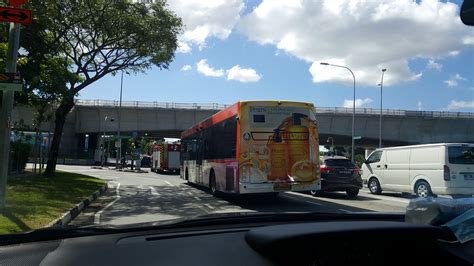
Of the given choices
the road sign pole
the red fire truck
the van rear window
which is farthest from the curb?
the red fire truck

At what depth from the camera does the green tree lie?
2027 centimetres

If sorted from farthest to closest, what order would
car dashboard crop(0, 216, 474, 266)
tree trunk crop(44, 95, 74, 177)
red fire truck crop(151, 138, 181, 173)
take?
red fire truck crop(151, 138, 181, 173)
tree trunk crop(44, 95, 74, 177)
car dashboard crop(0, 216, 474, 266)

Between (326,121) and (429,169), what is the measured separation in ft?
129

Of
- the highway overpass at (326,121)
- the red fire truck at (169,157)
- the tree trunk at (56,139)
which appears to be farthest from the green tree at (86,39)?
the highway overpass at (326,121)

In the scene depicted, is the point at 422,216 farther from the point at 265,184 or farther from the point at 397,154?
the point at 397,154

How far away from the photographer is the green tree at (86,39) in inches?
798

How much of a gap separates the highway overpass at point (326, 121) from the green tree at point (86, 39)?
28286 millimetres

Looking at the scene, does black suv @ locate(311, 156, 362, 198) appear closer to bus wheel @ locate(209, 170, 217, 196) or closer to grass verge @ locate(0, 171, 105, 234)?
bus wheel @ locate(209, 170, 217, 196)

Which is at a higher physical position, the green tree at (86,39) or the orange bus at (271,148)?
the green tree at (86,39)

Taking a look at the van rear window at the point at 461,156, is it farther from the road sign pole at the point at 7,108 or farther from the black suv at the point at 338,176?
the road sign pole at the point at 7,108

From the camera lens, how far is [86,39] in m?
26.3

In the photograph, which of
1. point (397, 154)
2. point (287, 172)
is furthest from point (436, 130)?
point (287, 172)

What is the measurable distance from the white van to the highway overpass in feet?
120

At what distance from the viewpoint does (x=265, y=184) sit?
1434 cm
